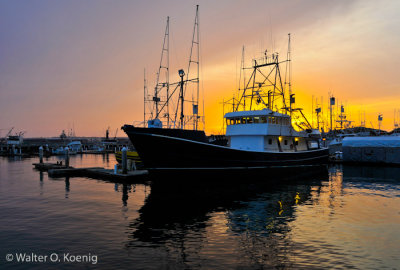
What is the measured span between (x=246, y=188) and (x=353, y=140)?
3668cm

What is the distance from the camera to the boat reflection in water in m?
10.3

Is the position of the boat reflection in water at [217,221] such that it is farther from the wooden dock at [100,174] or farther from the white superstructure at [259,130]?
the white superstructure at [259,130]

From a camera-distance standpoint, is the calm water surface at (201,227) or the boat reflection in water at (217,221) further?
the boat reflection in water at (217,221)

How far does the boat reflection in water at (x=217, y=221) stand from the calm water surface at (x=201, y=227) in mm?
49

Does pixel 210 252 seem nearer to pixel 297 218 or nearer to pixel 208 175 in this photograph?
pixel 297 218

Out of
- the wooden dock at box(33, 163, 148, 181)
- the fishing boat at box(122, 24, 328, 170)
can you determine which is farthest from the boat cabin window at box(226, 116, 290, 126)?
the wooden dock at box(33, 163, 148, 181)

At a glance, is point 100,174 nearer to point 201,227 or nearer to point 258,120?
point 258,120

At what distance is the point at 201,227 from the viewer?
13617mm

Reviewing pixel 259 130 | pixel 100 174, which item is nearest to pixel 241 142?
pixel 259 130

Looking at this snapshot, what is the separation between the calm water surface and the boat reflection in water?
1.9 inches

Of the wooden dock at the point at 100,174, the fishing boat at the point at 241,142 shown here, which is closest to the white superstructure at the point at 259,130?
the fishing boat at the point at 241,142

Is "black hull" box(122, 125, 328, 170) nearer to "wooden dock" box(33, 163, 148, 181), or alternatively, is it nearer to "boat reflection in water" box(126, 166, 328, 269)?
"boat reflection in water" box(126, 166, 328, 269)

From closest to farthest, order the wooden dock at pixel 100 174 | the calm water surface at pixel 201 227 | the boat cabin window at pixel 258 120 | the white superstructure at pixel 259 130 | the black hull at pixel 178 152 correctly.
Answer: the calm water surface at pixel 201 227, the black hull at pixel 178 152, the wooden dock at pixel 100 174, the white superstructure at pixel 259 130, the boat cabin window at pixel 258 120

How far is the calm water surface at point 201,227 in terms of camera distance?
9945 mm
